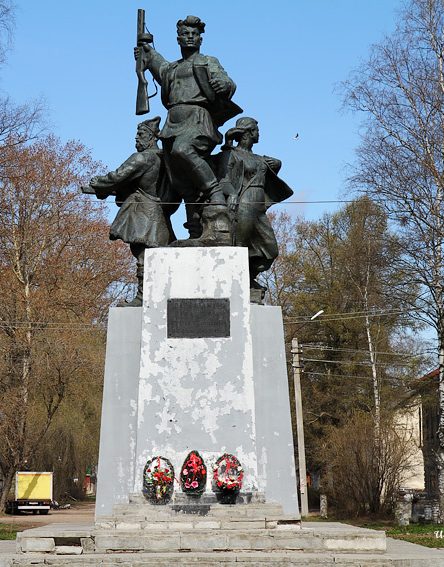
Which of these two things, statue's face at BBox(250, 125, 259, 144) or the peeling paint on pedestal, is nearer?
the peeling paint on pedestal

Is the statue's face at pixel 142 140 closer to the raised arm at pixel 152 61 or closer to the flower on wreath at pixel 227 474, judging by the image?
the raised arm at pixel 152 61

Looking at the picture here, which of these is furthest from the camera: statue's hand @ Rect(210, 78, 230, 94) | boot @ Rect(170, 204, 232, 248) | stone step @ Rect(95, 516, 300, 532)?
statue's hand @ Rect(210, 78, 230, 94)

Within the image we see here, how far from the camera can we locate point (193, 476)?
30.2 feet

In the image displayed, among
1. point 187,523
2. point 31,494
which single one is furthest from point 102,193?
point 31,494

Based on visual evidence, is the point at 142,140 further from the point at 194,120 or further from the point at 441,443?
the point at 441,443

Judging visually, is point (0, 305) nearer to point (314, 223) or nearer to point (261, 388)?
point (314, 223)

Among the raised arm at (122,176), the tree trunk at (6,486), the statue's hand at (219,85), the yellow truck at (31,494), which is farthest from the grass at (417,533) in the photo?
the tree trunk at (6,486)

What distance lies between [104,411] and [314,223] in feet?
83.5

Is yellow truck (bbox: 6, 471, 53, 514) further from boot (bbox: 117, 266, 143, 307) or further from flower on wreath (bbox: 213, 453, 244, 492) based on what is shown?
flower on wreath (bbox: 213, 453, 244, 492)

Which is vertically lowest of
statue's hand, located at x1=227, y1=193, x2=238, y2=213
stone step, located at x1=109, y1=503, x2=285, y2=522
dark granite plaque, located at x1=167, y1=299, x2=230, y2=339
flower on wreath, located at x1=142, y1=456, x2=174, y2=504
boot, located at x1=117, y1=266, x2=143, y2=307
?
stone step, located at x1=109, y1=503, x2=285, y2=522

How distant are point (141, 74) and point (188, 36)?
0.74 m

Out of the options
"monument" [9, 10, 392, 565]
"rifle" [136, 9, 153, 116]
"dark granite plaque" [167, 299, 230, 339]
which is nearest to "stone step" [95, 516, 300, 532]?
"monument" [9, 10, 392, 565]

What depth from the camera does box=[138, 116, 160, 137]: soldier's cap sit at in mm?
11258

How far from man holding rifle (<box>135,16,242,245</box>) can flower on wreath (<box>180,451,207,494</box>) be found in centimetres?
246
